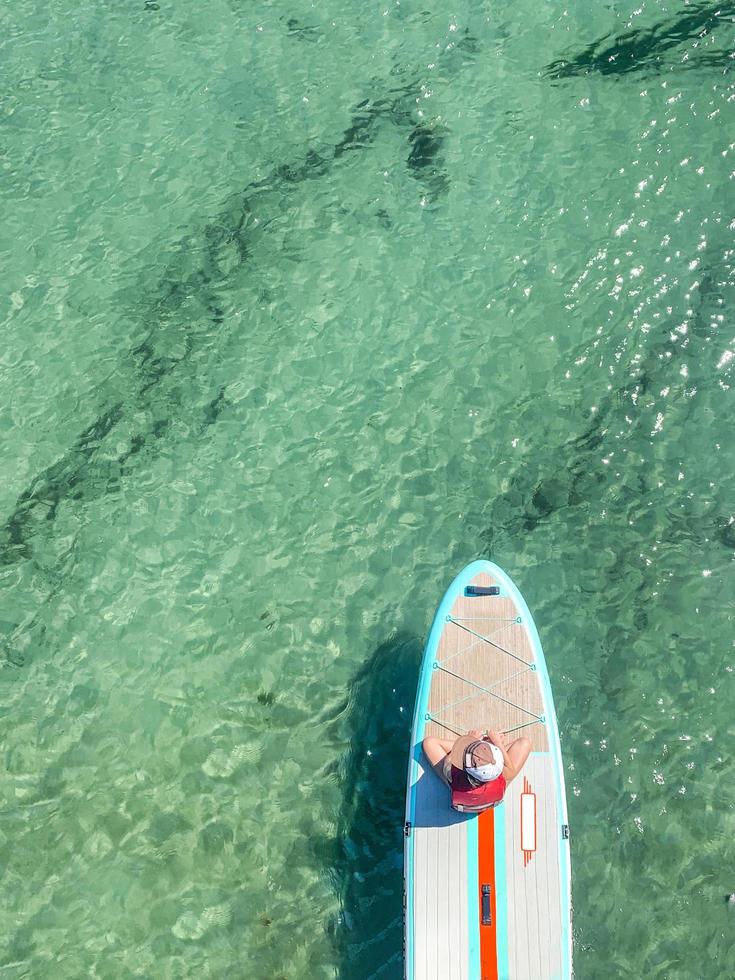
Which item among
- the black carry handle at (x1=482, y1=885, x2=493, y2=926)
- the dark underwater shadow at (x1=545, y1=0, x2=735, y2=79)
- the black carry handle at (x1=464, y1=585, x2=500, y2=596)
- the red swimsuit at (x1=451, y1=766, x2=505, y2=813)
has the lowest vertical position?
the black carry handle at (x1=482, y1=885, x2=493, y2=926)

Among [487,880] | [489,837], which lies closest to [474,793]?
[489,837]

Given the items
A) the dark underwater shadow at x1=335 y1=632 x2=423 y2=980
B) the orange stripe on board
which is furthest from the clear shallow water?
the orange stripe on board

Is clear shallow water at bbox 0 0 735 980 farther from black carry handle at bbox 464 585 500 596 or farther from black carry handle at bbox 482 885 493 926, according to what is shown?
black carry handle at bbox 482 885 493 926

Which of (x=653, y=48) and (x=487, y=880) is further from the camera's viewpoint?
(x=653, y=48)

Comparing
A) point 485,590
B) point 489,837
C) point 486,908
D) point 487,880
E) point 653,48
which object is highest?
point 653,48

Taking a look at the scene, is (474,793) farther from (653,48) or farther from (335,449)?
(653,48)

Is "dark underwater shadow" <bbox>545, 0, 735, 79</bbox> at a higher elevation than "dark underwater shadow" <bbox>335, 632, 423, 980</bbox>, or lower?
higher

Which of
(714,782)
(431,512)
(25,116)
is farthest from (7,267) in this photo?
(714,782)

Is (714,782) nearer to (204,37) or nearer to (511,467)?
(511,467)
